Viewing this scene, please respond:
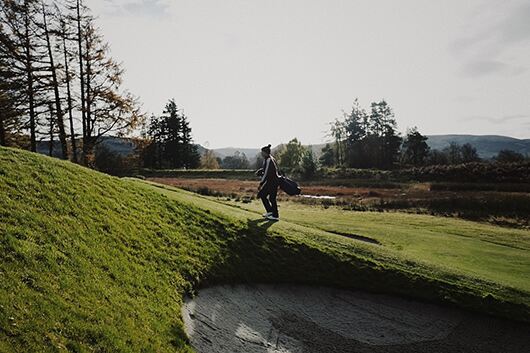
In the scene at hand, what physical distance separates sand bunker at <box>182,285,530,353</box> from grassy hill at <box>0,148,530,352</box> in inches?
18.2

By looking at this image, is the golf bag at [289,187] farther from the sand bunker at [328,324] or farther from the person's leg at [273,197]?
the sand bunker at [328,324]

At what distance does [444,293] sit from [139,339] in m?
10.3

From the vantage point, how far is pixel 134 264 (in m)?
8.56

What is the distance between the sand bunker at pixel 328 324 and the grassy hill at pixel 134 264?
46 centimetres

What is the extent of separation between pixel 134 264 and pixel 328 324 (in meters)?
5.64

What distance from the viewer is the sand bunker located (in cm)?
850

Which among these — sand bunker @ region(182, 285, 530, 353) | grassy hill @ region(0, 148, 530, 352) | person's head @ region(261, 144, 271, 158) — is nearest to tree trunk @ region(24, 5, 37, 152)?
grassy hill @ region(0, 148, 530, 352)

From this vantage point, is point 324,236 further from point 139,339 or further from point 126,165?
point 126,165

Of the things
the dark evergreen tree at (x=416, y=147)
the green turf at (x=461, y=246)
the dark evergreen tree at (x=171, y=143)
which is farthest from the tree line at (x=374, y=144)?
the green turf at (x=461, y=246)

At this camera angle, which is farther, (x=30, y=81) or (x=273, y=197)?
(x=30, y=81)

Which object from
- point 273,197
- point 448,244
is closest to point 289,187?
point 273,197

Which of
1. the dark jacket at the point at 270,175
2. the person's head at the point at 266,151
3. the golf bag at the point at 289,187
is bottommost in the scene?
the golf bag at the point at 289,187

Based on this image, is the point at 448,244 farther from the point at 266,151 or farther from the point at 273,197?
the point at 266,151

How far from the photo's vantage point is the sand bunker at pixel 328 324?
8500mm
